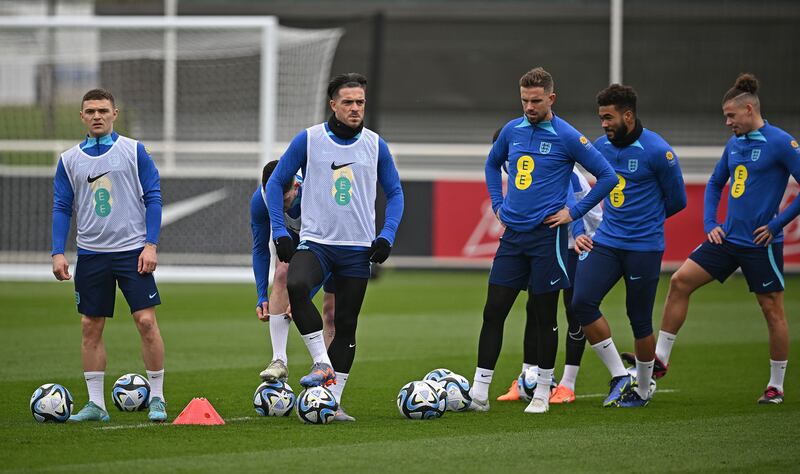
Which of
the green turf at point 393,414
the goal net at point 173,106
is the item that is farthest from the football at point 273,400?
the goal net at point 173,106

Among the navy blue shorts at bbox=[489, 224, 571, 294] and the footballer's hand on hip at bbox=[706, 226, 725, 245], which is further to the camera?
the footballer's hand on hip at bbox=[706, 226, 725, 245]

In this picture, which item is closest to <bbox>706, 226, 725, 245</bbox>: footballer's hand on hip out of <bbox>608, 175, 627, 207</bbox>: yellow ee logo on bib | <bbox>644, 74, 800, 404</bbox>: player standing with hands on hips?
<bbox>644, 74, 800, 404</bbox>: player standing with hands on hips

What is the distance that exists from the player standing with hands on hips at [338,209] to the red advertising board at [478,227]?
43.1 ft

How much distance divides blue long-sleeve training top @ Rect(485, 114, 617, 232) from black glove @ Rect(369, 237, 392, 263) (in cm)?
103

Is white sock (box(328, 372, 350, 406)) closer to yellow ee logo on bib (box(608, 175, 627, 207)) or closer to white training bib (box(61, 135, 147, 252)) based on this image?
white training bib (box(61, 135, 147, 252))

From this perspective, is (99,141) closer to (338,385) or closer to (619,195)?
(338,385)

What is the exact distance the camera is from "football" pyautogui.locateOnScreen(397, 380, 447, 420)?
814 cm

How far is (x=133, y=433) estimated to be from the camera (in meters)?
7.46

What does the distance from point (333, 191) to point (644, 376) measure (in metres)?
2.68

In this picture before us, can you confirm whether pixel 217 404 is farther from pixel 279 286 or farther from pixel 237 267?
pixel 237 267

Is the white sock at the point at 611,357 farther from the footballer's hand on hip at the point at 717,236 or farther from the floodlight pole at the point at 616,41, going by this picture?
the floodlight pole at the point at 616,41

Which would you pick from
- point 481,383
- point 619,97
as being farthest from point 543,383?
point 619,97

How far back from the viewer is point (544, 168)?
8.50 meters

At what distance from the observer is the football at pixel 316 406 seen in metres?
7.83
